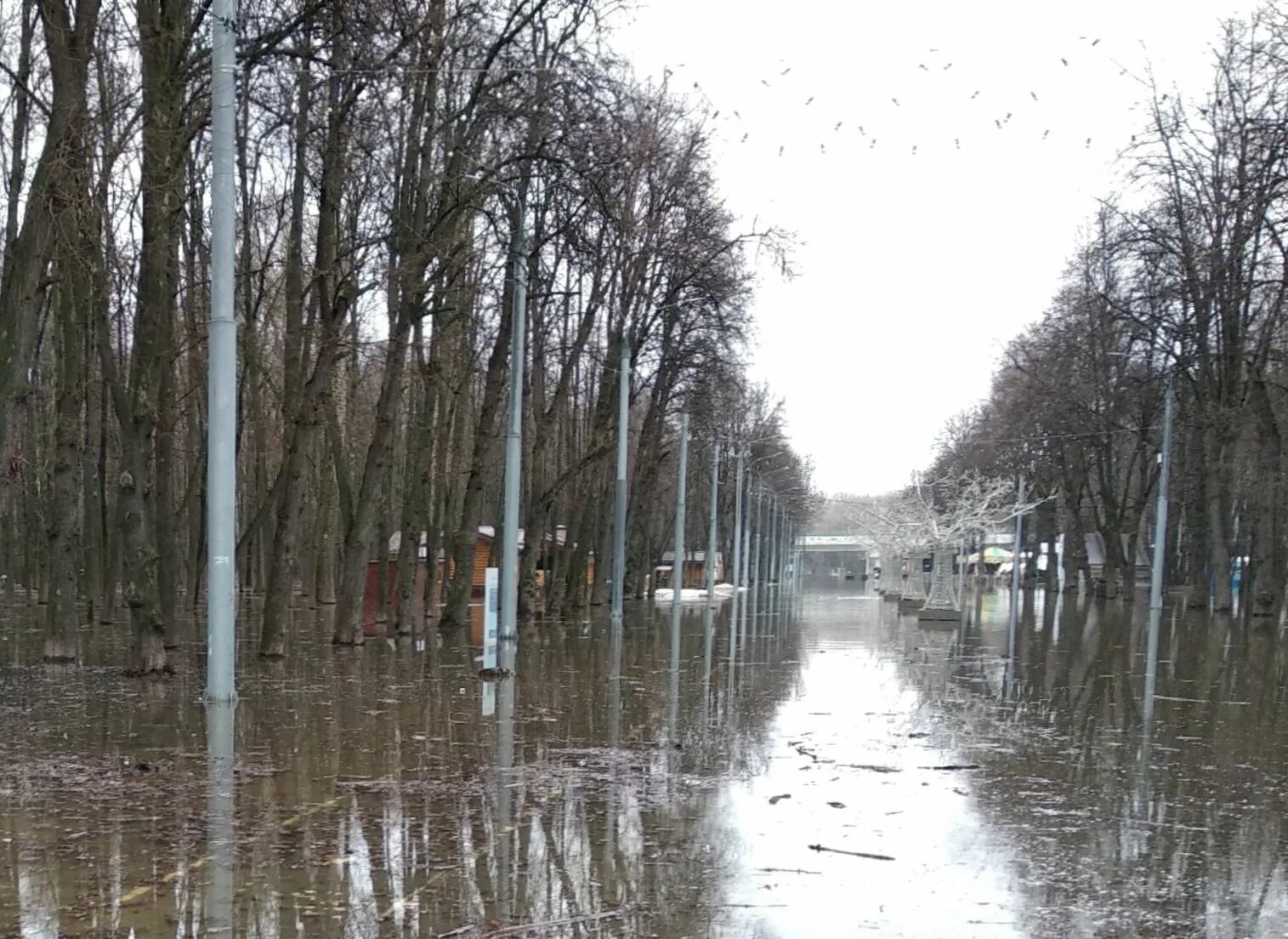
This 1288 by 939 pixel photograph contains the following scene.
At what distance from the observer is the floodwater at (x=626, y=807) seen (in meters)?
6.81

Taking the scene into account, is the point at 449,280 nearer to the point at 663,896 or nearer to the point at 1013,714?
the point at 1013,714

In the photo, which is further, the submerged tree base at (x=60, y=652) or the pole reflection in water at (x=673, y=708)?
the submerged tree base at (x=60, y=652)

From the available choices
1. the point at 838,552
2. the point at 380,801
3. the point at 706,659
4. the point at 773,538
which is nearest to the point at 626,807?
the point at 380,801

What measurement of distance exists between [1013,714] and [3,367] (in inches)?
530

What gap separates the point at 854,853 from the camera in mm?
8305

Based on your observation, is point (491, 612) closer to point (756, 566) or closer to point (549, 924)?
point (549, 924)

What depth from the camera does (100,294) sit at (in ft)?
54.1

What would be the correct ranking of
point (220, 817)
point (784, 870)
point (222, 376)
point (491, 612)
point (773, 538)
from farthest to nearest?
point (773, 538)
point (491, 612)
point (222, 376)
point (220, 817)
point (784, 870)

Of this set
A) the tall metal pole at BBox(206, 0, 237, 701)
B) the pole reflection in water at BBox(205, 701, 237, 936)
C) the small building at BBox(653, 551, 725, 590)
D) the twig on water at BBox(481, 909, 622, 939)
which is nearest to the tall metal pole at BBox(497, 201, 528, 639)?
the pole reflection in water at BBox(205, 701, 237, 936)

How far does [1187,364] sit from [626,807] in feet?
104

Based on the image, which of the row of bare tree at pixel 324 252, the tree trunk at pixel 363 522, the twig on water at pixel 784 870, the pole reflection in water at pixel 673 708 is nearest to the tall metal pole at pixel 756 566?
the row of bare tree at pixel 324 252

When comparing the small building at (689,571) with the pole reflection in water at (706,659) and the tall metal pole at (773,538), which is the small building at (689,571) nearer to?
the tall metal pole at (773,538)

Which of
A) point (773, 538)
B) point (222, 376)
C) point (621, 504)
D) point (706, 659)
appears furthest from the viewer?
point (773, 538)

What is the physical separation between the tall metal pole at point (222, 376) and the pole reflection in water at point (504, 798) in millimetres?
2828
